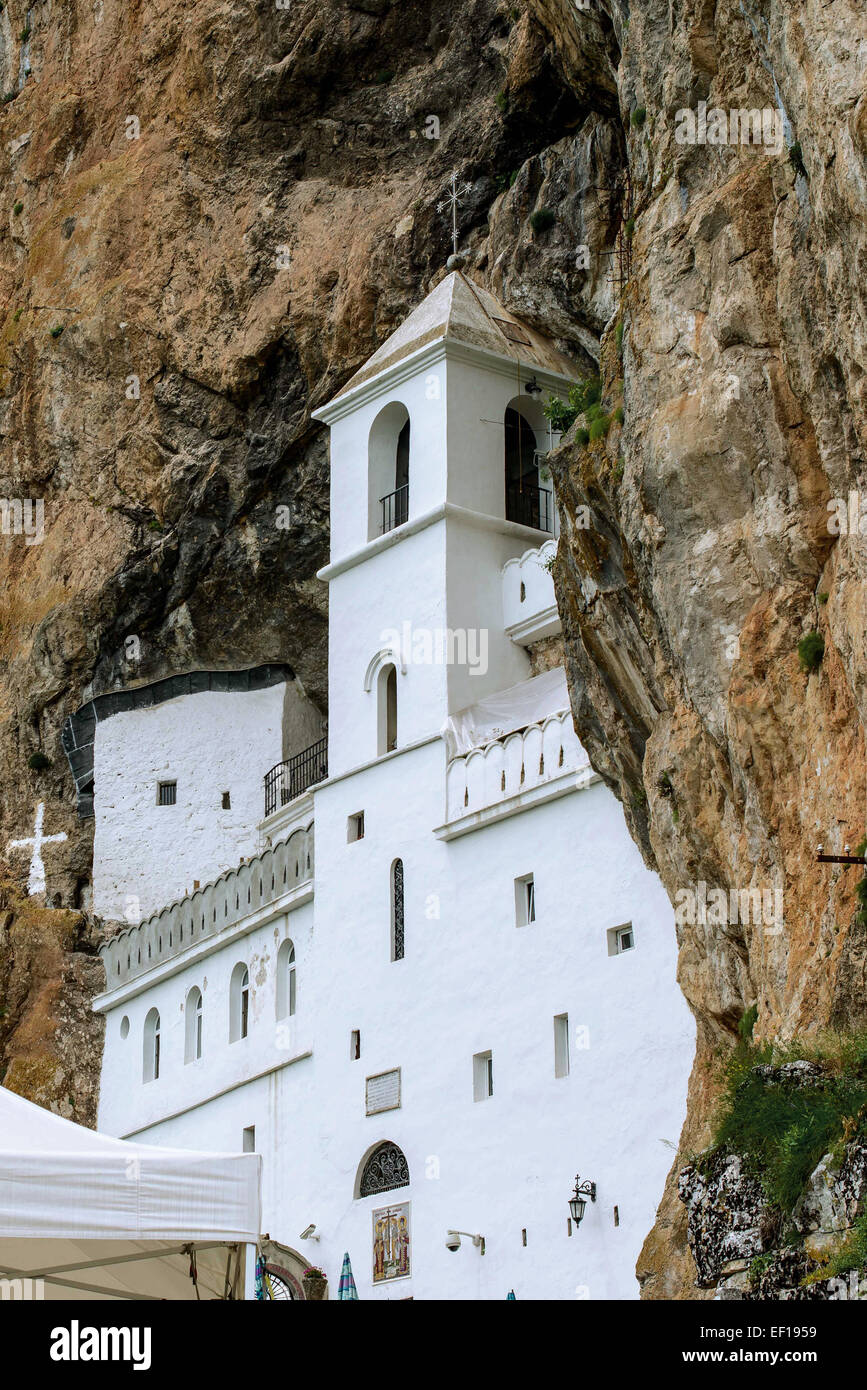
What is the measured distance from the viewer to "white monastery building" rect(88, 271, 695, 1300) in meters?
23.1

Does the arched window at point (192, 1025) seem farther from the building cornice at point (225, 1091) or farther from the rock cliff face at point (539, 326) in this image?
the rock cliff face at point (539, 326)

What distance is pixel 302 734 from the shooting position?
3528cm

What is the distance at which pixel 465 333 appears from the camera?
2902 cm

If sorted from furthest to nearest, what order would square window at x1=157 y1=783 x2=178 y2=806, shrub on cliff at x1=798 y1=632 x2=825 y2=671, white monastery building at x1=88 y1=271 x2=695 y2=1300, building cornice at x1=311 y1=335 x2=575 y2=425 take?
square window at x1=157 y1=783 x2=178 y2=806 → building cornice at x1=311 y1=335 x2=575 y2=425 → white monastery building at x1=88 y1=271 x2=695 y2=1300 → shrub on cliff at x1=798 y1=632 x2=825 y2=671

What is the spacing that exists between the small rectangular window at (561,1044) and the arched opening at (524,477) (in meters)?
8.47

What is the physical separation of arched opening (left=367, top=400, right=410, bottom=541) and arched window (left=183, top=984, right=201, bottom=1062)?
8176 mm

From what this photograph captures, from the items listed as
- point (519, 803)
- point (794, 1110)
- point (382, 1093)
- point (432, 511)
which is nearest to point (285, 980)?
point (382, 1093)

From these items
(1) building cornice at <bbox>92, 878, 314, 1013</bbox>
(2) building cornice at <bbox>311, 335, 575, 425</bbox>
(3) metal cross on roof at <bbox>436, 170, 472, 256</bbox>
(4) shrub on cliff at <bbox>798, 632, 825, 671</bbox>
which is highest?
(3) metal cross on roof at <bbox>436, 170, 472, 256</bbox>

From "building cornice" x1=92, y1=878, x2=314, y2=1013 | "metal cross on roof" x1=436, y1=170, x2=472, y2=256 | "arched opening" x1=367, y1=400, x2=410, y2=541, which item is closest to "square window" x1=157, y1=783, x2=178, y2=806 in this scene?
"building cornice" x1=92, y1=878, x2=314, y2=1013

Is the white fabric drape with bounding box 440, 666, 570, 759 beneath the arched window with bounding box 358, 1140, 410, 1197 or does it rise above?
above

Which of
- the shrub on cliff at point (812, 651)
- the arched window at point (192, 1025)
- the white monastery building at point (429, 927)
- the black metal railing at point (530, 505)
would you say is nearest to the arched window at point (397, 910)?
the white monastery building at point (429, 927)

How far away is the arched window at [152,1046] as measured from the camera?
32.8 meters

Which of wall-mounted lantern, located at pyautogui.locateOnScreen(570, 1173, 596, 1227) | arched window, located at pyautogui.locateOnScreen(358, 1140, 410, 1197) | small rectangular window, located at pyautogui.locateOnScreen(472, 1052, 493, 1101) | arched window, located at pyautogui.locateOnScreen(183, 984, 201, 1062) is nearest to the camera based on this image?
wall-mounted lantern, located at pyautogui.locateOnScreen(570, 1173, 596, 1227)

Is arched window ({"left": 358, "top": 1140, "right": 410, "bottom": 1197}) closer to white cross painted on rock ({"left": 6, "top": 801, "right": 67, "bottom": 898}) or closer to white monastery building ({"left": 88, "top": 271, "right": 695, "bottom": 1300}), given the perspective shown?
white monastery building ({"left": 88, "top": 271, "right": 695, "bottom": 1300})
